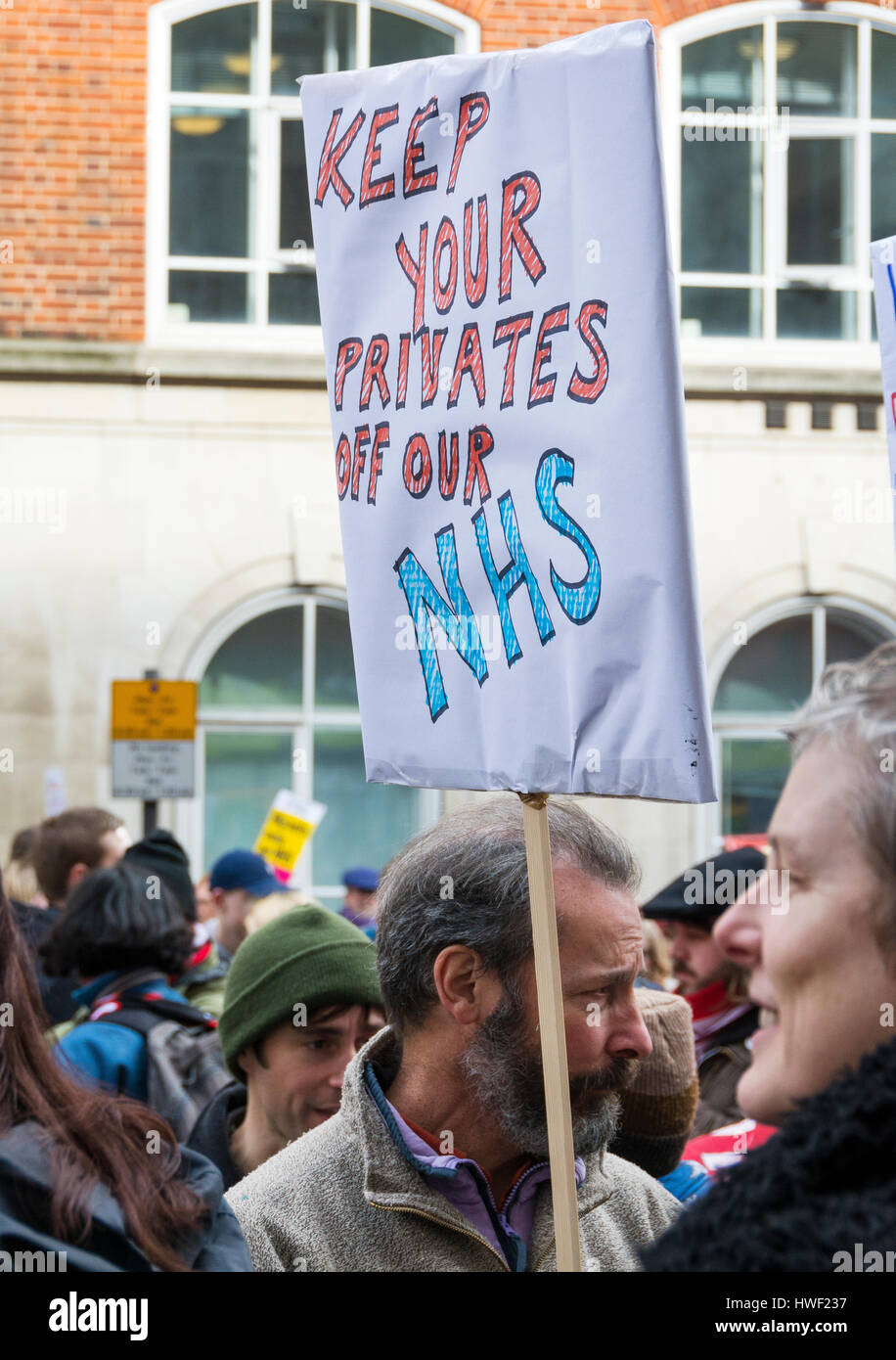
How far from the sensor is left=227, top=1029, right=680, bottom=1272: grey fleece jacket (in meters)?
2.06

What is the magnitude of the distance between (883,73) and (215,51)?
474cm

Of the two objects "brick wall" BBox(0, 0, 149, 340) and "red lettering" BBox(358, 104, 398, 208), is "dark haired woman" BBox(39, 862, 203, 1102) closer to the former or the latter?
"red lettering" BBox(358, 104, 398, 208)

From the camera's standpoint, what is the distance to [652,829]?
35.5ft

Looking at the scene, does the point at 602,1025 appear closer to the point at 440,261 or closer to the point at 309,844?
the point at 440,261

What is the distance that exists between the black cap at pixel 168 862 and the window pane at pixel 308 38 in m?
7.92

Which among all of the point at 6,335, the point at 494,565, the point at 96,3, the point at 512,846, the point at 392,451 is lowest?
the point at 512,846

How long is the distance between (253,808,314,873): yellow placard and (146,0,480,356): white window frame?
11.7ft

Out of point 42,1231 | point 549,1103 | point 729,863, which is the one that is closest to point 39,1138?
point 42,1231

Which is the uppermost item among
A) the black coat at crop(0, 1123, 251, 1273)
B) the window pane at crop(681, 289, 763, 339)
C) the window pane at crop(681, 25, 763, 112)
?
→ the window pane at crop(681, 25, 763, 112)

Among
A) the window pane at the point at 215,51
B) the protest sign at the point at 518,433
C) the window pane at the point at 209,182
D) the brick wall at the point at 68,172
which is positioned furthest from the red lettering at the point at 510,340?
the window pane at the point at 215,51

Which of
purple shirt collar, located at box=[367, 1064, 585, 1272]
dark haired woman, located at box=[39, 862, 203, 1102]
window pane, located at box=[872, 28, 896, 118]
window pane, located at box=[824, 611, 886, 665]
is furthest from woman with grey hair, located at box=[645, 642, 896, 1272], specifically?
window pane, located at box=[872, 28, 896, 118]

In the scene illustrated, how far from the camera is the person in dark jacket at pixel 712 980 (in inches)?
147

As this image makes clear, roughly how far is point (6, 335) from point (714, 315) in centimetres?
489

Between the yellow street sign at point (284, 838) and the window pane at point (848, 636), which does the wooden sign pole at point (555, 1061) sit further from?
the window pane at point (848, 636)
